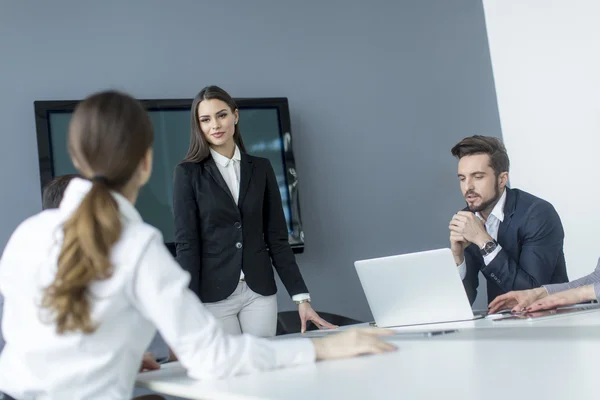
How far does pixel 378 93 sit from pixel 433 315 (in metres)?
2.36

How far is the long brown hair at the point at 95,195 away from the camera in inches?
49.1

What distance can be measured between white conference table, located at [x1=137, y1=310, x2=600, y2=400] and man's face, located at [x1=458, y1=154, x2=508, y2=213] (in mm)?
1332

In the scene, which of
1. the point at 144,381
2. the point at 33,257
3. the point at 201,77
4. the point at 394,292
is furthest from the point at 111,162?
the point at 201,77

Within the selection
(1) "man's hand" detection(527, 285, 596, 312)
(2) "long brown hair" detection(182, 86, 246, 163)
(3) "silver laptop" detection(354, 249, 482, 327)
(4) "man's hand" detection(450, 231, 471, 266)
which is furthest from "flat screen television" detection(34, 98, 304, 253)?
(1) "man's hand" detection(527, 285, 596, 312)

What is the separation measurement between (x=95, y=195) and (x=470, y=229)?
1783 millimetres

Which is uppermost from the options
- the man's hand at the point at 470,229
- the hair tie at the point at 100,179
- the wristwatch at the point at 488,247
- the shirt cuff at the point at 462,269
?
the hair tie at the point at 100,179

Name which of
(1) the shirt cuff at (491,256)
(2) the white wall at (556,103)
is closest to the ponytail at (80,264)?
(1) the shirt cuff at (491,256)

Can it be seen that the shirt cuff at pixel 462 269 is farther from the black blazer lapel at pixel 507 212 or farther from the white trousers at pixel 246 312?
the white trousers at pixel 246 312

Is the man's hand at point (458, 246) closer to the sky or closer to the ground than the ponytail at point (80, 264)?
closer to the ground

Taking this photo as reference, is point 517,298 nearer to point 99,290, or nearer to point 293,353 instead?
point 293,353

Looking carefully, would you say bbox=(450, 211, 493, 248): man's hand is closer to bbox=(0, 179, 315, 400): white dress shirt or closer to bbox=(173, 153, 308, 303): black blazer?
bbox=(173, 153, 308, 303): black blazer

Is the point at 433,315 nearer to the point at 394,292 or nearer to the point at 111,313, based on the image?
the point at 394,292

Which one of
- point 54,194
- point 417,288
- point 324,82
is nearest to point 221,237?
point 54,194

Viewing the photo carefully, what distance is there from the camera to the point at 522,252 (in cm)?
282
